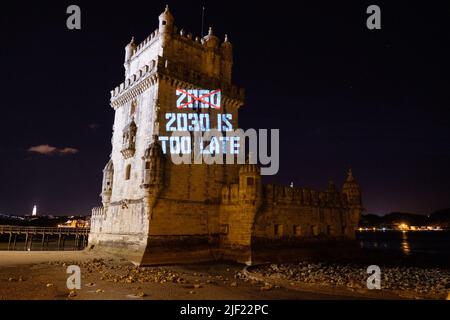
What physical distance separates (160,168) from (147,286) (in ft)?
35.4

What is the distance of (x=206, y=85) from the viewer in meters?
31.3

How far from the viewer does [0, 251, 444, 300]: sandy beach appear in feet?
48.7

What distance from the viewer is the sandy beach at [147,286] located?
1484 centimetres

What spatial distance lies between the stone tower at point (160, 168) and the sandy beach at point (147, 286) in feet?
14.1

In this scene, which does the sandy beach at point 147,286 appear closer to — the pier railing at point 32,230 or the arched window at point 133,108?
the arched window at point 133,108

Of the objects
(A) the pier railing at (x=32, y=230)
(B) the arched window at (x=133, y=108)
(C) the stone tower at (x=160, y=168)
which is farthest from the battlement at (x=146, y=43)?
(A) the pier railing at (x=32, y=230)

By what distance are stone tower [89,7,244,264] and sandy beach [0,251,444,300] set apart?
4.31 m

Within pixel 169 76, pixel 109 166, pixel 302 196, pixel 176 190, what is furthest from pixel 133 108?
pixel 302 196

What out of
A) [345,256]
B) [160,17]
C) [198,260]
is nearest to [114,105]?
[160,17]

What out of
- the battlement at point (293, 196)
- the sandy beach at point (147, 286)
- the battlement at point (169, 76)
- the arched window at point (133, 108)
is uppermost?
the battlement at point (169, 76)

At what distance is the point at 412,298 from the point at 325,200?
21.8m

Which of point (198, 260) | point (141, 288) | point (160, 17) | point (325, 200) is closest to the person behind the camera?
point (141, 288)

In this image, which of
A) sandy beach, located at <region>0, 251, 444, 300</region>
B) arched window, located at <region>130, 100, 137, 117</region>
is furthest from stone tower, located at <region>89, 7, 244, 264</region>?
sandy beach, located at <region>0, 251, 444, 300</region>

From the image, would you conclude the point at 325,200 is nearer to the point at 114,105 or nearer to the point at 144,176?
the point at 144,176
